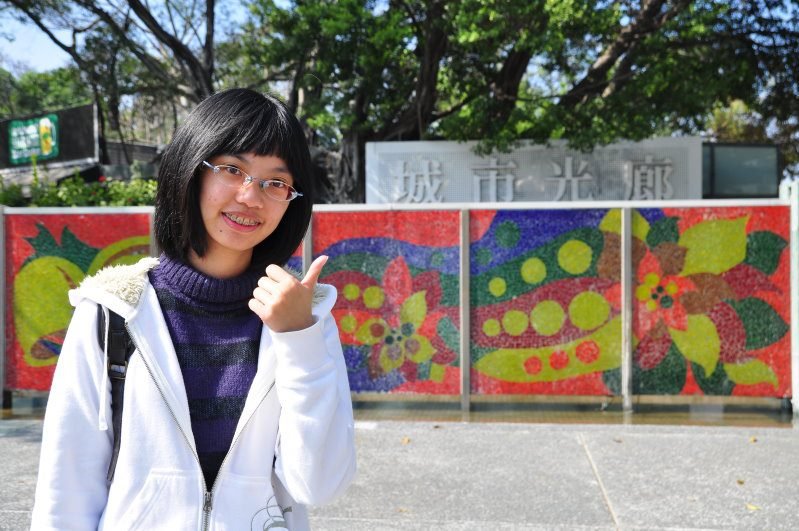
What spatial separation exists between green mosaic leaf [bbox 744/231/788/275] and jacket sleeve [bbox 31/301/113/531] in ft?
20.5

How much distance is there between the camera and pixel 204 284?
5.60 feet

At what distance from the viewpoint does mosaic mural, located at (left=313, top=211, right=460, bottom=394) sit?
275 inches

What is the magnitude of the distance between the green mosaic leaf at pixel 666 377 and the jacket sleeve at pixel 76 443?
5.86 metres

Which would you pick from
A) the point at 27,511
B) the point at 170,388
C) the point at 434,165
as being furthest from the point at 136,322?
the point at 434,165

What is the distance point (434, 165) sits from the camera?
13516 millimetres

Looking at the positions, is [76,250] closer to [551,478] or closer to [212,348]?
[551,478]

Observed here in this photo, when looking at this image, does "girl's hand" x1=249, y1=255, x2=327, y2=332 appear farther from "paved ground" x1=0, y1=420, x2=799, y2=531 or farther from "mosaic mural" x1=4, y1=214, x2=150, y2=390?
"mosaic mural" x1=4, y1=214, x2=150, y2=390

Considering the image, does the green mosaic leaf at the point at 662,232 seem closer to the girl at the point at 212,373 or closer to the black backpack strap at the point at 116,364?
the girl at the point at 212,373

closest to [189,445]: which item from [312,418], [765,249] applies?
[312,418]

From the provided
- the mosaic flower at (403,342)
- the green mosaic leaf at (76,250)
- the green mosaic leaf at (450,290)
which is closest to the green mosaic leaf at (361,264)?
the mosaic flower at (403,342)

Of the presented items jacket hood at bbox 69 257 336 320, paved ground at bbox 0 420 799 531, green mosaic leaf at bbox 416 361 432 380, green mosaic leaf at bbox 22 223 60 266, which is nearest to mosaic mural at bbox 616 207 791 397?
paved ground at bbox 0 420 799 531

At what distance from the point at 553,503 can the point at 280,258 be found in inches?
119

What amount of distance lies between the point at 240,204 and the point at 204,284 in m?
0.19

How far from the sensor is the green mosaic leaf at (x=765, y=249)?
22.1 feet
